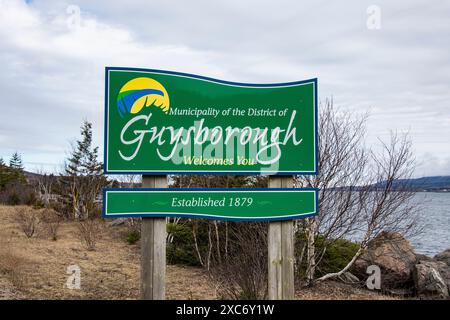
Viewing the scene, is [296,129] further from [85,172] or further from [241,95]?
[85,172]

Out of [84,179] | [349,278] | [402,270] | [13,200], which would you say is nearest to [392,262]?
[402,270]

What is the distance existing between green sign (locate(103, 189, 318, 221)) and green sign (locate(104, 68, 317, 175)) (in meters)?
0.27

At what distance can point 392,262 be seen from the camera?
37.6 ft

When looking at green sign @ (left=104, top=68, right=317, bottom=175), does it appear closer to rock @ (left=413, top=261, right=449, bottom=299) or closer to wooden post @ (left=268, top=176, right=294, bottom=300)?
wooden post @ (left=268, top=176, right=294, bottom=300)

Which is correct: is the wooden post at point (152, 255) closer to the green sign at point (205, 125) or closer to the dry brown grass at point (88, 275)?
the green sign at point (205, 125)

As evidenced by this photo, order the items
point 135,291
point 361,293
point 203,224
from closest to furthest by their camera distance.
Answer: point 135,291 < point 361,293 < point 203,224

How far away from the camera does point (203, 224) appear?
39.5 ft

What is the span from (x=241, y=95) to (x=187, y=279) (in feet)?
20.7

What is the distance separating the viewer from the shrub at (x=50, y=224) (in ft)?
54.5

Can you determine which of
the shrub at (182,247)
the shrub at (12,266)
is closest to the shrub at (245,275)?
the shrub at (12,266)

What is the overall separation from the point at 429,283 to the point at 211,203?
7.63 meters

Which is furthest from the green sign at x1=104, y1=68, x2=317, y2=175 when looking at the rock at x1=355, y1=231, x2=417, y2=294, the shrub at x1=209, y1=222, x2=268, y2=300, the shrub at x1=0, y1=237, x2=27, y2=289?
the rock at x1=355, y1=231, x2=417, y2=294

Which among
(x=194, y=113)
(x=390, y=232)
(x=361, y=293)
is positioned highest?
(x=194, y=113)

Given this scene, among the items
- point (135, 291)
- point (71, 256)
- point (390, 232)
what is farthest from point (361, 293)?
point (71, 256)
